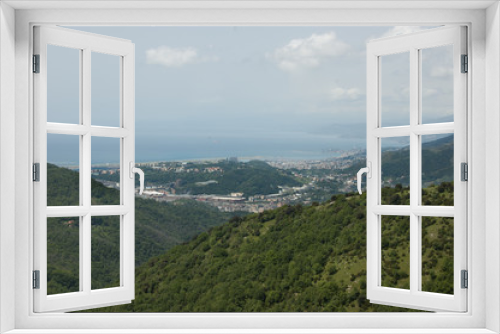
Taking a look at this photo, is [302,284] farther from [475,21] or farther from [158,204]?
[475,21]

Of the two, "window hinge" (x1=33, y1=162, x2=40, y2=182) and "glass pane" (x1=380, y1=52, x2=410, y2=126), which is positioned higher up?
"glass pane" (x1=380, y1=52, x2=410, y2=126)

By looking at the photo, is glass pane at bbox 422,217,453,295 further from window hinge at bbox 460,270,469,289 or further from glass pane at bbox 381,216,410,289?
window hinge at bbox 460,270,469,289

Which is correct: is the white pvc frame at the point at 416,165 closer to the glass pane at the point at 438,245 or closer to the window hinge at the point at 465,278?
the window hinge at the point at 465,278

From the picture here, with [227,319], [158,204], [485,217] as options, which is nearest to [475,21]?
[485,217]

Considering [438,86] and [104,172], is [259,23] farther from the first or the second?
[104,172]

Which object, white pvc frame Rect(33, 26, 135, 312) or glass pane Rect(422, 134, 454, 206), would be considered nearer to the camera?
white pvc frame Rect(33, 26, 135, 312)

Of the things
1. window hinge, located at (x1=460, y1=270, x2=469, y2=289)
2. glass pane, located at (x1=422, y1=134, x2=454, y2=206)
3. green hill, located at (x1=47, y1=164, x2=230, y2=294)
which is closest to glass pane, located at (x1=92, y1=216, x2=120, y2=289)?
green hill, located at (x1=47, y1=164, x2=230, y2=294)

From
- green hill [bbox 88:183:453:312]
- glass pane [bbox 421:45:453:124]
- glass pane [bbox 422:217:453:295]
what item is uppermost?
glass pane [bbox 421:45:453:124]
